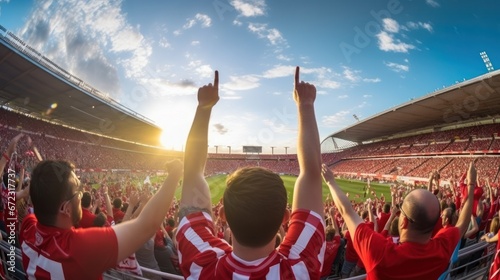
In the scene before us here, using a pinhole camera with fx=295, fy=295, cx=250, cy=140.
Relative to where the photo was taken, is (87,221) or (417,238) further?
(87,221)

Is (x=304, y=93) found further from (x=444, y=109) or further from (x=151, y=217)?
(x=444, y=109)

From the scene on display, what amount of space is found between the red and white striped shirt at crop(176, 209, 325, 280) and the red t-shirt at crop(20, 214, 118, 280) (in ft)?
2.69

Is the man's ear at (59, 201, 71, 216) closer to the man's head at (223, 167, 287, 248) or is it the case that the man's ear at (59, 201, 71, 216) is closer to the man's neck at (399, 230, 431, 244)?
the man's head at (223, 167, 287, 248)

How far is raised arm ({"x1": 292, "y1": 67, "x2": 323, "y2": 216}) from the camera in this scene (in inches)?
51.7

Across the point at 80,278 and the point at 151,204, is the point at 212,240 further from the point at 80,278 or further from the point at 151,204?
the point at 80,278

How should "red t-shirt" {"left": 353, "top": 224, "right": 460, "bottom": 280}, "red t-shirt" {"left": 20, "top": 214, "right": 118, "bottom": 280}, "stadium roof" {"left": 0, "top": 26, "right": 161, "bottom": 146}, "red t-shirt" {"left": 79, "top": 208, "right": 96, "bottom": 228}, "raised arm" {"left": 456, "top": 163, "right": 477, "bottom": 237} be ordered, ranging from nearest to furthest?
1. "red t-shirt" {"left": 20, "top": 214, "right": 118, "bottom": 280}
2. "red t-shirt" {"left": 353, "top": 224, "right": 460, "bottom": 280}
3. "raised arm" {"left": 456, "top": 163, "right": 477, "bottom": 237}
4. "red t-shirt" {"left": 79, "top": 208, "right": 96, "bottom": 228}
5. "stadium roof" {"left": 0, "top": 26, "right": 161, "bottom": 146}

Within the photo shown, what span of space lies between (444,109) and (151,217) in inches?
1783

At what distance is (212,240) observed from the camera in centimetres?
134

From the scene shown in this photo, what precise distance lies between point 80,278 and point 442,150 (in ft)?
176

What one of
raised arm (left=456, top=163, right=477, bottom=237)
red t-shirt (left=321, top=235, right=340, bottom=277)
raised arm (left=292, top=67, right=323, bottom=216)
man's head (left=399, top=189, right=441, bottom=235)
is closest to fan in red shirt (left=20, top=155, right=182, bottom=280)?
raised arm (left=292, top=67, right=323, bottom=216)

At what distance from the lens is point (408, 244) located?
2316 mm

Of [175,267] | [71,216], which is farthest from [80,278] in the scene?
[175,267]

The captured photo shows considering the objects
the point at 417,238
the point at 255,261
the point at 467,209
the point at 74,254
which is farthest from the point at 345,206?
the point at 74,254

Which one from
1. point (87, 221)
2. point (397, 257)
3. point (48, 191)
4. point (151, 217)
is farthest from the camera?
point (87, 221)
